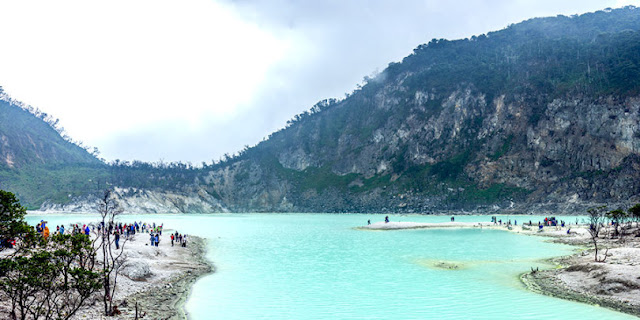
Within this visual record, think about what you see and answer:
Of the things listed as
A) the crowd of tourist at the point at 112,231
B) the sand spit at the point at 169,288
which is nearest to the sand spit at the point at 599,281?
the sand spit at the point at 169,288

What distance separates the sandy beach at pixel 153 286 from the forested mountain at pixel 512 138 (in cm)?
11982

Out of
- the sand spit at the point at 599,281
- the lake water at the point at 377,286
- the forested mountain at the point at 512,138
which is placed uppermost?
the forested mountain at the point at 512,138

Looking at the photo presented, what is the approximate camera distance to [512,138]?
5822 inches

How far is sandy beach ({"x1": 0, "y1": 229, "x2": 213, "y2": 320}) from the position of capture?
17.9 metres

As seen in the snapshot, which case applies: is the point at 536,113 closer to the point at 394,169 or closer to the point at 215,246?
the point at 394,169

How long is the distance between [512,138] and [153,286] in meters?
154

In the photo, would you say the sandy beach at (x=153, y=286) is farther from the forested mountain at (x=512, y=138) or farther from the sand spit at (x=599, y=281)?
the forested mountain at (x=512, y=138)

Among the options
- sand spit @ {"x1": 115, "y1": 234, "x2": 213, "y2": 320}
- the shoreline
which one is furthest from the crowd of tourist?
the shoreline

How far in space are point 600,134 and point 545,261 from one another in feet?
385

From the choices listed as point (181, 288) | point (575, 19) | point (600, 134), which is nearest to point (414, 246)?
point (181, 288)

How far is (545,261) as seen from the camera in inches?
1371

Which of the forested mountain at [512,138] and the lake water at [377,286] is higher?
the forested mountain at [512,138]

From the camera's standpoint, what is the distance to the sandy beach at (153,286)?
17.9m

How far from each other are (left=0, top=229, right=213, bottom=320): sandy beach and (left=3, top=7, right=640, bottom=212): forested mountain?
120 m
